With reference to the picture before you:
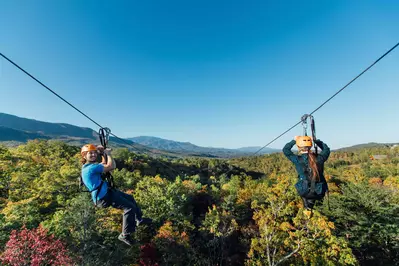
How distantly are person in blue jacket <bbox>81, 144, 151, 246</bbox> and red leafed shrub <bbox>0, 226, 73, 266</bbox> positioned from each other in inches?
412

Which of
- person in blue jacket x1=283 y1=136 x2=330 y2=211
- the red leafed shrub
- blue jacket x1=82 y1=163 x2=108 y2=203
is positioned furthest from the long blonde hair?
the red leafed shrub

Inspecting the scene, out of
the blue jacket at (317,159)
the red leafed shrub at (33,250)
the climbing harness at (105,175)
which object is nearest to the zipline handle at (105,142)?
the climbing harness at (105,175)

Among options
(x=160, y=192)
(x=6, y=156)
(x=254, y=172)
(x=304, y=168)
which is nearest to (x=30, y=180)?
(x=6, y=156)

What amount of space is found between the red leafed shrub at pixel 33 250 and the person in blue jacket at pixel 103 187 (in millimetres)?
10466

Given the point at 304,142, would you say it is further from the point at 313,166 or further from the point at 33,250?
the point at 33,250

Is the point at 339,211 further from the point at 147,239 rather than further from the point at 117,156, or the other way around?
the point at 117,156

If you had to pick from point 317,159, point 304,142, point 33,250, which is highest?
point 304,142

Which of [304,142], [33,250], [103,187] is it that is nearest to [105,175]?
A: [103,187]

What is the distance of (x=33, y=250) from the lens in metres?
11.3

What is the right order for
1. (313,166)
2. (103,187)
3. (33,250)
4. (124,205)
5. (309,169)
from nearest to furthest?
1. (313,166)
2. (309,169)
3. (103,187)
4. (124,205)
5. (33,250)

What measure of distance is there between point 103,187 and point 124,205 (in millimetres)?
648

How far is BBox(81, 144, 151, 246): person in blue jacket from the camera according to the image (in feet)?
13.5

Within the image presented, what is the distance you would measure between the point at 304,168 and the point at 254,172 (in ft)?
360

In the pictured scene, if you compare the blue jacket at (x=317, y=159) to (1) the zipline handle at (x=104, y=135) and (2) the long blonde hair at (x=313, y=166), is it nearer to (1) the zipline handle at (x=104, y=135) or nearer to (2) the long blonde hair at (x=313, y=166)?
(2) the long blonde hair at (x=313, y=166)
